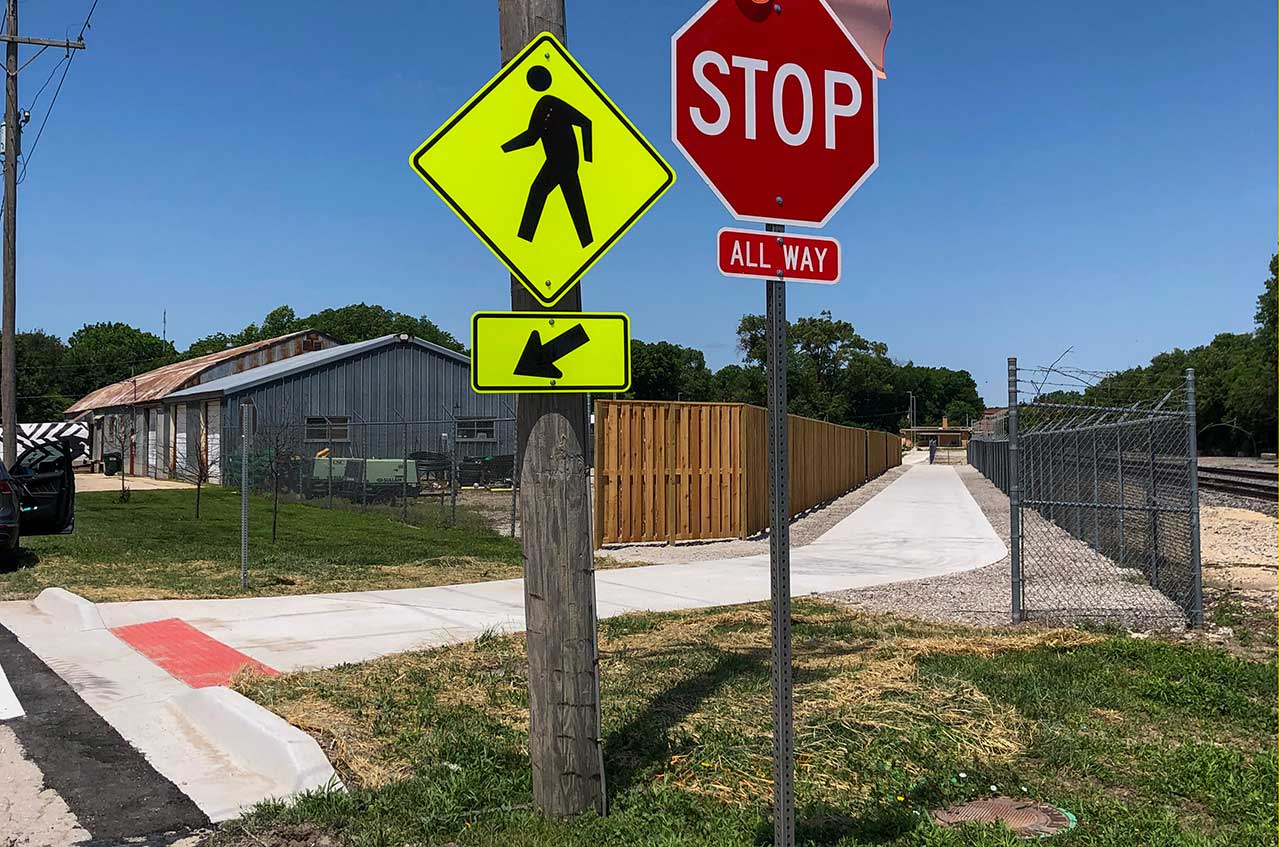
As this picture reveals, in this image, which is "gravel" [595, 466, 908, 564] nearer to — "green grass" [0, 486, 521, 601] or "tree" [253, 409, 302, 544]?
"green grass" [0, 486, 521, 601]

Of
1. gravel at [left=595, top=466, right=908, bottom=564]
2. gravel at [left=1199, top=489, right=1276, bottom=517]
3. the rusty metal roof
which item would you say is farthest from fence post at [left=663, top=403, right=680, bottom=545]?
the rusty metal roof

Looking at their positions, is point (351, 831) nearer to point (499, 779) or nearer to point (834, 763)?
point (499, 779)

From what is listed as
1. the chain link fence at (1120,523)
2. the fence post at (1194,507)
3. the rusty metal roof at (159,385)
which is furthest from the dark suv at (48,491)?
the rusty metal roof at (159,385)

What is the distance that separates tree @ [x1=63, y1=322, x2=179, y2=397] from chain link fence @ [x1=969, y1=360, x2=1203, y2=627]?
8658cm

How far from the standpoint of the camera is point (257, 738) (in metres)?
5.21

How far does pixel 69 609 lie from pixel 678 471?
9014mm

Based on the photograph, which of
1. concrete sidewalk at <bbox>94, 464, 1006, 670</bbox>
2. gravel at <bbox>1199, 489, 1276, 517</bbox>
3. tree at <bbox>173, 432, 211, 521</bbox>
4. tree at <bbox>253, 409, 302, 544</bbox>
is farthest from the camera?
tree at <bbox>173, 432, 211, 521</bbox>

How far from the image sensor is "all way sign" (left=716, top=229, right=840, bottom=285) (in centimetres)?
316

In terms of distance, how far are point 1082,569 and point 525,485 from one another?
10492 mm

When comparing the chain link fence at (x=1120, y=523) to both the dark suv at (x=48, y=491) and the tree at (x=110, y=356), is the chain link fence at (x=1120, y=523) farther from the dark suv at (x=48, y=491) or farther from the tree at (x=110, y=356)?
the tree at (x=110, y=356)

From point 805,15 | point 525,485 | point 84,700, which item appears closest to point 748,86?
point 805,15

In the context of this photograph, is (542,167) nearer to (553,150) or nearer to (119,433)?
(553,150)

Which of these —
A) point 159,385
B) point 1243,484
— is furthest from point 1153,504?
point 159,385

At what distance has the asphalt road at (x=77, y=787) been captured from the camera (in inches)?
169
